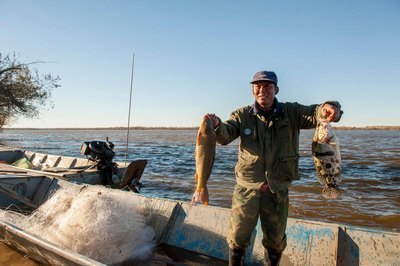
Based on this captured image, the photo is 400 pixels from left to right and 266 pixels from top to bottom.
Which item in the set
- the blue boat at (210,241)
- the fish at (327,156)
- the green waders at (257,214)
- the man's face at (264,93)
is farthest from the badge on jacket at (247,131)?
the blue boat at (210,241)

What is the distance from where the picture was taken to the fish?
363 cm

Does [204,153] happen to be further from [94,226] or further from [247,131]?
[94,226]

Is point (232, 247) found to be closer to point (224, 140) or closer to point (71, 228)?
point (224, 140)

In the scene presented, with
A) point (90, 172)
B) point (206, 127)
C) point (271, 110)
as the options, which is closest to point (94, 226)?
point (206, 127)

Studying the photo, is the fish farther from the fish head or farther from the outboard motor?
the outboard motor

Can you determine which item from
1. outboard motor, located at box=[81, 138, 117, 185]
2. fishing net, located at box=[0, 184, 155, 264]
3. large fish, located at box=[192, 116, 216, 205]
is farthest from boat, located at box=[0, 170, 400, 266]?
outboard motor, located at box=[81, 138, 117, 185]

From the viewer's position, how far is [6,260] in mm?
5512

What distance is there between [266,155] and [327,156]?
26.2 inches

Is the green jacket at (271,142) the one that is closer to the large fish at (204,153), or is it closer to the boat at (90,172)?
the large fish at (204,153)

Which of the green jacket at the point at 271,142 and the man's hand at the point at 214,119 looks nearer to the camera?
the man's hand at the point at 214,119

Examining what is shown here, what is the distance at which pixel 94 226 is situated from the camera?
498cm

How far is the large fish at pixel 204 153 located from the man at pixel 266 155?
18 centimetres

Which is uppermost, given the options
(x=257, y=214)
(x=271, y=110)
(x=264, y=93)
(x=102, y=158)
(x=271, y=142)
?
(x=264, y=93)

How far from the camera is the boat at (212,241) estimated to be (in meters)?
4.54
